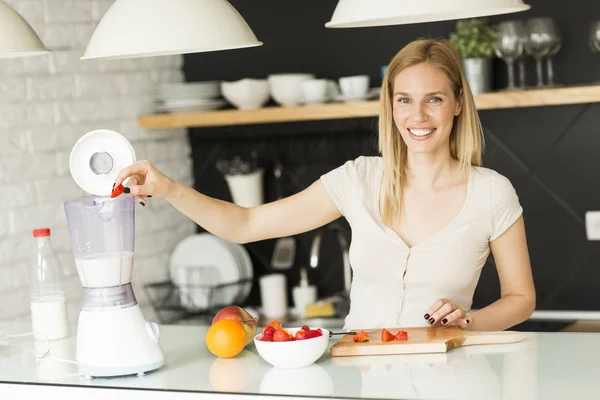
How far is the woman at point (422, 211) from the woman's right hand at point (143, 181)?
0.14 m

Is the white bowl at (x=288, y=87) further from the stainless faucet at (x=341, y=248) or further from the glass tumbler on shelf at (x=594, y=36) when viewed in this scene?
the glass tumbler on shelf at (x=594, y=36)

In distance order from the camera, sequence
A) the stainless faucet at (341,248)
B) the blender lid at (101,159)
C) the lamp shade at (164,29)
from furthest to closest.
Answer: the stainless faucet at (341,248) < the blender lid at (101,159) < the lamp shade at (164,29)

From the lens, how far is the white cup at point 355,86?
12.4 feet

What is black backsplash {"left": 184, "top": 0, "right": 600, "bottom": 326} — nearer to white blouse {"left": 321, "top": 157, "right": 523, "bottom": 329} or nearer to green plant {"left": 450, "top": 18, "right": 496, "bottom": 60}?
green plant {"left": 450, "top": 18, "right": 496, "bottom": 60}

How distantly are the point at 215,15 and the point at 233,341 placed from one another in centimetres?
69

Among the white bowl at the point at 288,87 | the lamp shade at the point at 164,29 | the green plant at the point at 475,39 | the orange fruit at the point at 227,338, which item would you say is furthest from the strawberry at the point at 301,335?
the white bowl at the point at 288,87

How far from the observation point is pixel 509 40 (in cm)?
350

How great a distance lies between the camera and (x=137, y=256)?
403 centimetres

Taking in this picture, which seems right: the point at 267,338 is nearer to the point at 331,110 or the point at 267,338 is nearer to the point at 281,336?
the point at 281,336

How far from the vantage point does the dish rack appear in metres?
4.05

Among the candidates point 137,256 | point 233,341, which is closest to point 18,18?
point 233,341

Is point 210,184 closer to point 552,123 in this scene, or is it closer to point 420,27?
point 420,27

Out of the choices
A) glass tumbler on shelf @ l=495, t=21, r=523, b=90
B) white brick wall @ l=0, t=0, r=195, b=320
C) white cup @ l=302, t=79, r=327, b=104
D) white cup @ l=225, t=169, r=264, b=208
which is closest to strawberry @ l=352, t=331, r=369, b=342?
white brick wall @ l=0, t=0, r=195, b=320

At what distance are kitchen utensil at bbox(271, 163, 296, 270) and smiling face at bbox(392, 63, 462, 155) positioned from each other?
1733mm
